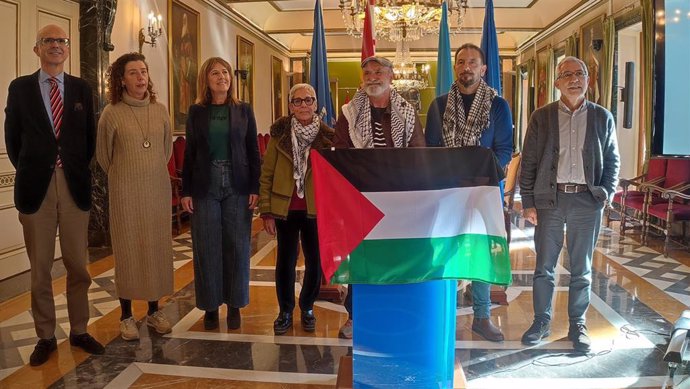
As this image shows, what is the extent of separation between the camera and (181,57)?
7.75 metres

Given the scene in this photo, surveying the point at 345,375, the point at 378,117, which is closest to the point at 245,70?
the point at 378,117

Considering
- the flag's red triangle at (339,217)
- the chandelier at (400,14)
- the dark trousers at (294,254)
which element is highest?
the chandelier at (400,14)

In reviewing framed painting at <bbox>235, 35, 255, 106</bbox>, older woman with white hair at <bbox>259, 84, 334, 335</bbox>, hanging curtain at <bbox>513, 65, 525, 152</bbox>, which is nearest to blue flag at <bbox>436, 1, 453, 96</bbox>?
older woman with white hair at <bbox>259, 84, 334, 335</bbox>

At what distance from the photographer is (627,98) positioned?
4.85 meters

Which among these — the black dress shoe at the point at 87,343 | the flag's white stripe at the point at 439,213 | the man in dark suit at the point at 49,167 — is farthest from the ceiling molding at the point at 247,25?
the flag's white stripe at the point at 439,213

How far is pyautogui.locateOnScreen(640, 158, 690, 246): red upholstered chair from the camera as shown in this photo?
5535 mm

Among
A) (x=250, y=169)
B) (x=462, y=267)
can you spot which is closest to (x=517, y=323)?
(x=462, y=267)

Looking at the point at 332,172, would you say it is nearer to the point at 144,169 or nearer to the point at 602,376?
the point at 144,169

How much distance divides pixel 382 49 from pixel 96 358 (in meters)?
12.2

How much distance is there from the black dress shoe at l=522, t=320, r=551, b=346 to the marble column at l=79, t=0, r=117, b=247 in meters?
4.32

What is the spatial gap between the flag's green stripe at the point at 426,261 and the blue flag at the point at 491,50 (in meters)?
2.21

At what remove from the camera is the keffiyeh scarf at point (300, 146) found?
3084mm

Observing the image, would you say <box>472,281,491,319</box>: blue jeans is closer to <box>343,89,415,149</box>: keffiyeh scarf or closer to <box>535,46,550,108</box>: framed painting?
<box>343,89,415,149</box>: keffiyeh scarf

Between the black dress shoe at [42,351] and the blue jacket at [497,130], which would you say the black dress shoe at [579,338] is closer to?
the blue jacket at [497,130]
